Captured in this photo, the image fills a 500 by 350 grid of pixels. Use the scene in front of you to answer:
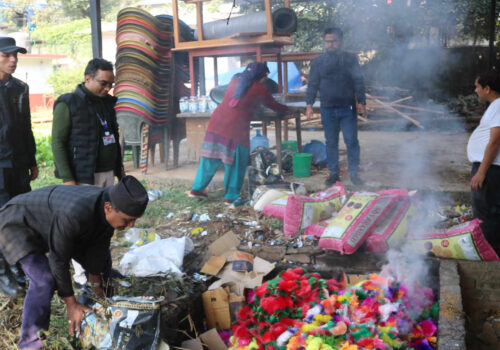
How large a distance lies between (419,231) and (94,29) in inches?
204

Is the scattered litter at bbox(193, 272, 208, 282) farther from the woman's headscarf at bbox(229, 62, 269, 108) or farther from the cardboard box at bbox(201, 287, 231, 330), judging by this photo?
the woman's headscarf at bbox(229, 62, 269, 108)

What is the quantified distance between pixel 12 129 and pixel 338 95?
12.9ft

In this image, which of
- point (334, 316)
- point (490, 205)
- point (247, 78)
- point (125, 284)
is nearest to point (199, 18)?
point (247, 78)

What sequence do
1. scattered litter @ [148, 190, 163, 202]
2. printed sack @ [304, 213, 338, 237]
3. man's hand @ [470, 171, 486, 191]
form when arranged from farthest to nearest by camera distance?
1. scattered litter @ [148, 190, 163, 202]
2. printed sack @ [304, 213, 338, 237]
3. man's hand @ [470, 171, 486, 191]

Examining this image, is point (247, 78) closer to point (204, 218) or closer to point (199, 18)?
point (204, 218)

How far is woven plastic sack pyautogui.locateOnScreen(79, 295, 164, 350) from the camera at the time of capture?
2.51 meters

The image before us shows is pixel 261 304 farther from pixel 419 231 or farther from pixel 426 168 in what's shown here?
pixel 426 168

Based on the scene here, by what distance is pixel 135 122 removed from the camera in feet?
25.2

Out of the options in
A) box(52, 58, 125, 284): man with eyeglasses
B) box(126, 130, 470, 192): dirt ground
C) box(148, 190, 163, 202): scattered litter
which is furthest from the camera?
box(148, 190, 163, 202): scattered litter

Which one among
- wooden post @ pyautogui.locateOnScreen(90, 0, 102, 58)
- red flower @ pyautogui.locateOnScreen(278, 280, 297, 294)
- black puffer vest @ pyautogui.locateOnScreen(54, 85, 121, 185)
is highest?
wooden post @ pyautogui.locateOnScreen(90, 0, 102, 58)

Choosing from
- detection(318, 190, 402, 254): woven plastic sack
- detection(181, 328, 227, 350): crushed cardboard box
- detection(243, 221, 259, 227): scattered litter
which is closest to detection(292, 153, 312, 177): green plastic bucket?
detection(243, 221, 259, 227): scattered litter

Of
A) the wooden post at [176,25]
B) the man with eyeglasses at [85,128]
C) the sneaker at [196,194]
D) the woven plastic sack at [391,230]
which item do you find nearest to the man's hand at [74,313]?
the man with eyeglasses at [85,128]

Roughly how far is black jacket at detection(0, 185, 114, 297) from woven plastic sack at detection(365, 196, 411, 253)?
220 cm

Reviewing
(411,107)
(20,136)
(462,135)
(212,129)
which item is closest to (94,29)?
(212,129)
